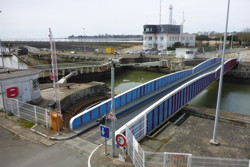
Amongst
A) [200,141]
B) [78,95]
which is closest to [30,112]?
[78,95]

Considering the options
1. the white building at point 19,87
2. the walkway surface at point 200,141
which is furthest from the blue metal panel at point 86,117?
the white building at point 19,87

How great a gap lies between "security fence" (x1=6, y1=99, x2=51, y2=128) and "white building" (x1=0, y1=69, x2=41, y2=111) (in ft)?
1.32

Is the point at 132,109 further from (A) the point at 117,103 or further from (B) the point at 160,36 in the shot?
(B) the point at 160,36

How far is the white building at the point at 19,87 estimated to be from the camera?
40.2ft

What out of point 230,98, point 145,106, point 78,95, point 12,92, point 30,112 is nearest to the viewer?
point 30,112

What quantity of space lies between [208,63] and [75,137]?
100 feet

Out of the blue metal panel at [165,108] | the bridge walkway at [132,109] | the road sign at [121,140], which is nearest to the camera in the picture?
the road sign at [121,140]

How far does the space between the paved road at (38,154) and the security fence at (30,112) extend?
5.26ft

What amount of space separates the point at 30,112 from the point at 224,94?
89.9ft

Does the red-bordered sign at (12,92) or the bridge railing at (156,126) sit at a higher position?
the red-bordered sign at (12,92)

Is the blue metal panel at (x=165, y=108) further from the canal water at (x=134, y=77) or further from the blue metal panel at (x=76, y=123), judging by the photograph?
the canal water at (x=134, y=77)

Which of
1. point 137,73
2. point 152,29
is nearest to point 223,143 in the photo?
point 137,73

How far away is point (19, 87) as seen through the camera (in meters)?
13.2

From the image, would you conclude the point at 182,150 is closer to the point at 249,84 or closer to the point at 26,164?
the point at 26,164
